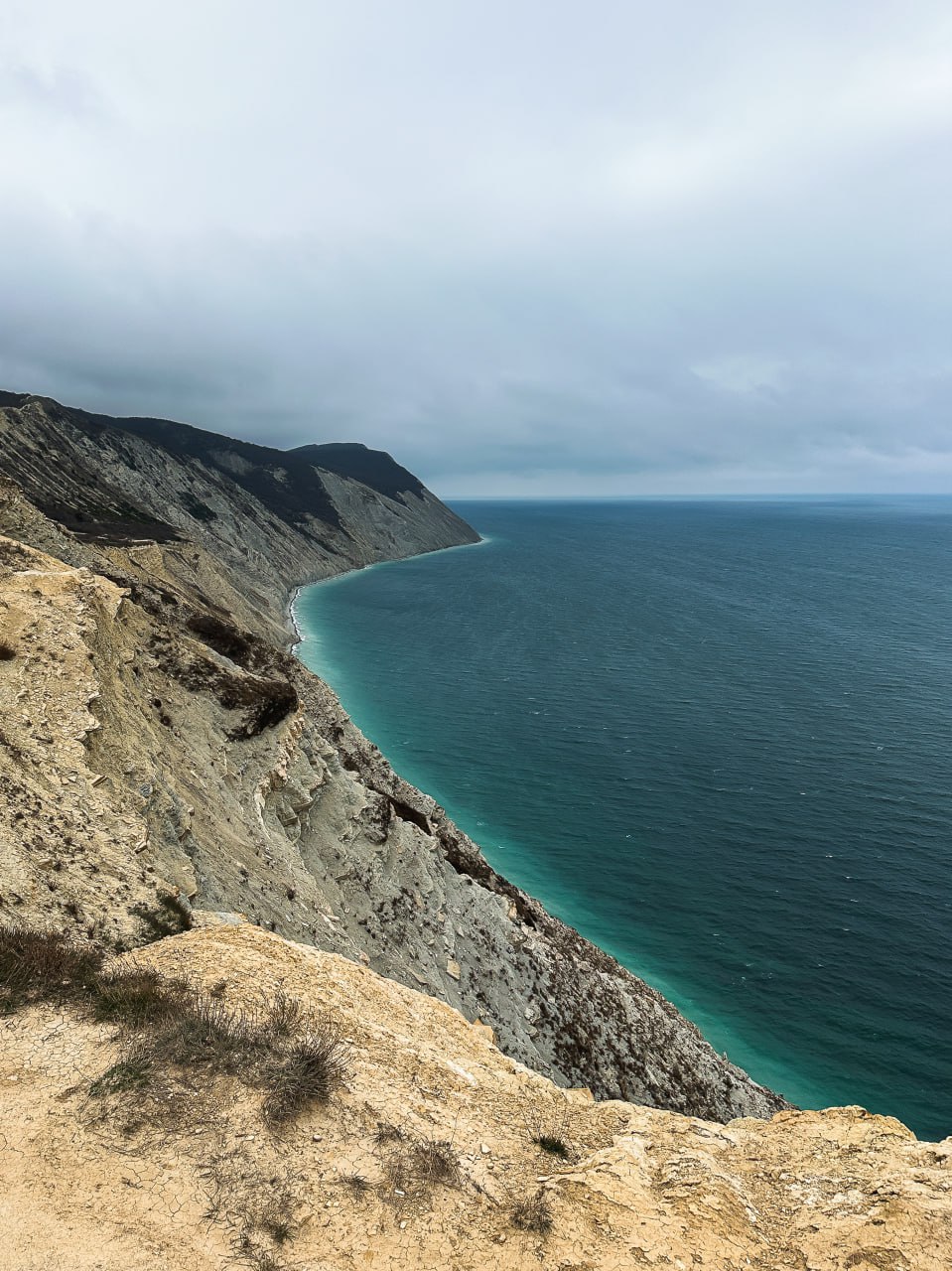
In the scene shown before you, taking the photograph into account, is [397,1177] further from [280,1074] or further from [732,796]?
[732,796]

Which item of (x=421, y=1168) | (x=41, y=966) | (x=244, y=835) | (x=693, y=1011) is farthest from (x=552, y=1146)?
(x=693, y=1011)

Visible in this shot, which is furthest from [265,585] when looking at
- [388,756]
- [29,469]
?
[388,756]

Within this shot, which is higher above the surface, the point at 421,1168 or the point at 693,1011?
the point at 421,1168

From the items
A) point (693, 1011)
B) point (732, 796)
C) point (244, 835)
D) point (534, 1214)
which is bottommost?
point (693, 1011)

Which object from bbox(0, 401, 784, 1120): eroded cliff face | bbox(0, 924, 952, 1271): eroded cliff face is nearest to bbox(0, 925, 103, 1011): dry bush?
bbox(0, 924, 952, 1271): eroded cliff face

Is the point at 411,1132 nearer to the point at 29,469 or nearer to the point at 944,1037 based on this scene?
the point at 944,1037

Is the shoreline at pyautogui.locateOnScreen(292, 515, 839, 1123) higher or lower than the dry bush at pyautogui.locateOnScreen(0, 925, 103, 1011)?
lower

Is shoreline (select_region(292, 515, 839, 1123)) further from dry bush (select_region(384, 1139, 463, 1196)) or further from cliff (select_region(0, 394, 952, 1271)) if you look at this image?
dry bush (select_region(384, 1139, 463, 1196))
